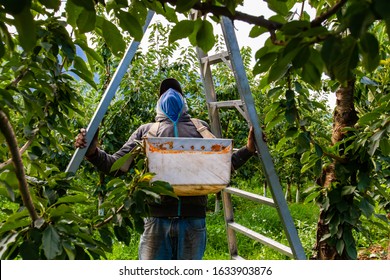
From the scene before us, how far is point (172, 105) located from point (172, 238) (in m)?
0.66

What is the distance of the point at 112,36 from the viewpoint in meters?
0.86

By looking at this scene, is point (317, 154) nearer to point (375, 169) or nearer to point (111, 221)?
point (375, 169)

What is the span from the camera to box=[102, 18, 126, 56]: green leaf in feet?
2.78

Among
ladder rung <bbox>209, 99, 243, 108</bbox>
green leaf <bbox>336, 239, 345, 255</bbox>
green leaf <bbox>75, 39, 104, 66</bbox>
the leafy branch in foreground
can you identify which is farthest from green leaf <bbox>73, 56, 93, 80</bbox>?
green leaf <bbox>336, 239, 345, 255</bbox>

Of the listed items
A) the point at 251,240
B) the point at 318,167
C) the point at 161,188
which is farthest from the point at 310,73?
the point at 251,240

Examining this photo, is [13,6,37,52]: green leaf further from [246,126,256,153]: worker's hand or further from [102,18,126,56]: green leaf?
[246,126,256,153]: worker's hand

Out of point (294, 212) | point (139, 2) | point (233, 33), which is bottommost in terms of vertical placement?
point (294, 212)

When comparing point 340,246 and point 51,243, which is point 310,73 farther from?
point 340,246

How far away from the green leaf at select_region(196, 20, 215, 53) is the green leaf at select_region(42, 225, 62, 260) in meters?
0.43

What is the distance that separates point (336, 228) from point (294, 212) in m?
5.00

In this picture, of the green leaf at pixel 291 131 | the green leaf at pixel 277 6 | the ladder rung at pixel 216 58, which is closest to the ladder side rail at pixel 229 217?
the ladder rung at pixel 216 58

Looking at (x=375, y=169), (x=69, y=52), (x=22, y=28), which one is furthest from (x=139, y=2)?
(x=375, y=169)

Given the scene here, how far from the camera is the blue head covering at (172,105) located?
2.28 metres

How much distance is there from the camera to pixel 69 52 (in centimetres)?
129
